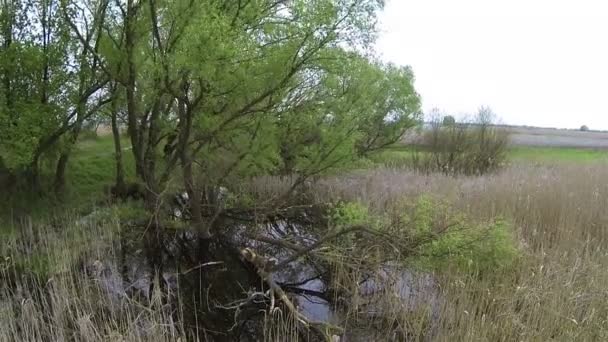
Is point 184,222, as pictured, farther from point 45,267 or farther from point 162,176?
point 45,267

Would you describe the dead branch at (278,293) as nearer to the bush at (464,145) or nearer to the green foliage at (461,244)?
the green foliage at (461,244)

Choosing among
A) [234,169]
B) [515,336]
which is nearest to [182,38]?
[234,169]

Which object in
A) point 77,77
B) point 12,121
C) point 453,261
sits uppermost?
point 77,77

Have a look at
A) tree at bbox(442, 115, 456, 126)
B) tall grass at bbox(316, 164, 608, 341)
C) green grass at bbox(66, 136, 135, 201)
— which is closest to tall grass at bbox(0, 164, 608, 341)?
→ tall grass at bbox(316, 164, 608, 341)

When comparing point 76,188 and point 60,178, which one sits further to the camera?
point 76,188

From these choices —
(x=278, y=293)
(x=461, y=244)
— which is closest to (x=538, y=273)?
(x=461, y=244)

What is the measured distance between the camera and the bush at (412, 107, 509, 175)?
1886cm

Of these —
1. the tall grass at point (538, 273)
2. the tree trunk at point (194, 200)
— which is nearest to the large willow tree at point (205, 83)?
the tree trunk at point (194, 200)

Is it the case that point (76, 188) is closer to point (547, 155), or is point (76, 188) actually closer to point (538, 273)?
point (538, 273)

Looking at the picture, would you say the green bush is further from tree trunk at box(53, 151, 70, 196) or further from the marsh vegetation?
tree trunk at box(53, 151, 70, 196)

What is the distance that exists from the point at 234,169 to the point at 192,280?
3.09 meters

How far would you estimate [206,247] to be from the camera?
429 inches

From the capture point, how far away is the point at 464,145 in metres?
19.0

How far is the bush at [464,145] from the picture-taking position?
1886 centimetres
